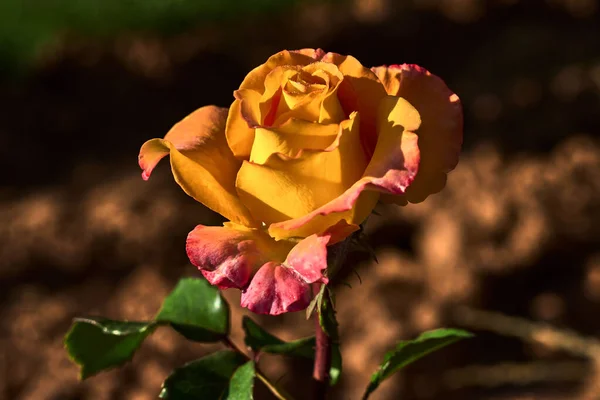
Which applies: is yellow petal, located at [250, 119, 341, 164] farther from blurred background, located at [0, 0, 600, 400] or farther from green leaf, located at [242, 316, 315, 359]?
blurred background, located at [0, 0, 600, 400]

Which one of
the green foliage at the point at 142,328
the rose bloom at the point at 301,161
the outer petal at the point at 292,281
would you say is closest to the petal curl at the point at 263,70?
the rose bloom at the point at 301,161

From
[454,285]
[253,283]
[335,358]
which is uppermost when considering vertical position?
[253,283]

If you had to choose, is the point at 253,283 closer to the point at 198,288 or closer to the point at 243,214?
the point at 243,214

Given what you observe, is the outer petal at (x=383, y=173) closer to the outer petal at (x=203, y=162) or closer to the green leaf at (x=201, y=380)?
the outer petal at (x=203, y=162)

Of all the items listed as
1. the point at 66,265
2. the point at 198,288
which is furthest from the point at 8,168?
the point at 198,288

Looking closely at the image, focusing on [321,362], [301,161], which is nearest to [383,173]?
[301,161]

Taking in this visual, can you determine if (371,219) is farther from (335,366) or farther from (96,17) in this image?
(96,17)

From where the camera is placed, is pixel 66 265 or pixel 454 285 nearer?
pixel 454 285
